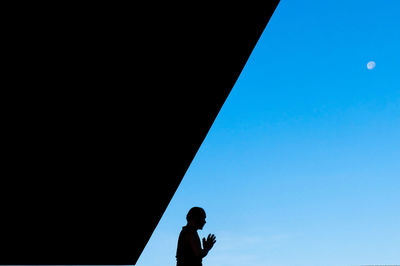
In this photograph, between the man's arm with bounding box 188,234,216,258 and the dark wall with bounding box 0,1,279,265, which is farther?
the man's arm with bounding box 188,234,216,258

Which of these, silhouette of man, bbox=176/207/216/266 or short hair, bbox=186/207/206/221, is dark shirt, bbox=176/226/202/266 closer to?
silhouette of man, bbox=176/207/216/266

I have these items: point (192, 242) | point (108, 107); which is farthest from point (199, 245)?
point (108, 107)

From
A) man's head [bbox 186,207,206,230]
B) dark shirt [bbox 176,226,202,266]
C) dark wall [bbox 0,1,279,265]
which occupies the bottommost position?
dark shirt [bbox 176,226,202,266]

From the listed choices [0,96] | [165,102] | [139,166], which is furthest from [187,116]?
[0,96]

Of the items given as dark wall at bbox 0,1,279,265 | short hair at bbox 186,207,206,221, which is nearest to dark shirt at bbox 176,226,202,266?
short hair at bbox 186,207,206,221

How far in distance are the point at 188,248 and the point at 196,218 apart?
307 mm

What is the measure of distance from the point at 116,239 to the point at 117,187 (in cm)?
171

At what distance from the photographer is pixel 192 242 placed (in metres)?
3.50

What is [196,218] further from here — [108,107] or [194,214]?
[108,107]

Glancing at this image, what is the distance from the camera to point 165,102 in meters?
4.30

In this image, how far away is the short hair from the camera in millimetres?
3566

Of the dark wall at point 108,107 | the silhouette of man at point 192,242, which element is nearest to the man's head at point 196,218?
the silhouette of man at point 192,242

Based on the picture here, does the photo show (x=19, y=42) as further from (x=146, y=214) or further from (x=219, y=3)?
(x=146, y=214)

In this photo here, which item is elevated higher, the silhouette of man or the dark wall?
the dark wall
